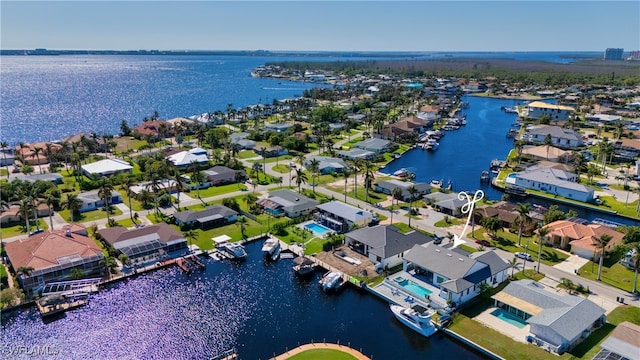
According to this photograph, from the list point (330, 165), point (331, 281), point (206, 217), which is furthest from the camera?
point (330, 165)

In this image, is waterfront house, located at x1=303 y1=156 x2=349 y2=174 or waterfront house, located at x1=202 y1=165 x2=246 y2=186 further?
waterfront house, located at x1=303 y1=156 x2=349 y2=174

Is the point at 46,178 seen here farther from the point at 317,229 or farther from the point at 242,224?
the point at 317,229

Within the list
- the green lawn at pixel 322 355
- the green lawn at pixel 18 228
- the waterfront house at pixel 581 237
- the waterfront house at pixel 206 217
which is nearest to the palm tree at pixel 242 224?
the waterfront house at pixel 206 217

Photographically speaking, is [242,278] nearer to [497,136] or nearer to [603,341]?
[603,341]

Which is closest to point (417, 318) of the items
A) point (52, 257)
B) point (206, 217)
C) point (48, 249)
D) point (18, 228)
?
point (206, 217)

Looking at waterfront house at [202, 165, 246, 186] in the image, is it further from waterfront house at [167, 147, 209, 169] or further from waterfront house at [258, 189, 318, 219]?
waterfront house at [258, 189, 318, 219]

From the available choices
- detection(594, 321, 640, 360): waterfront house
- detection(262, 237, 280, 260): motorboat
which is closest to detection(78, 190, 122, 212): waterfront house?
detection(262, 237, 280, 260): motorboat
